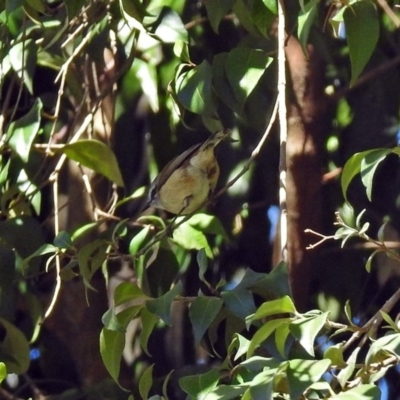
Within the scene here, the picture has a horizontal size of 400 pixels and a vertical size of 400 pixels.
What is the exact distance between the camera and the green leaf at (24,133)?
6.64ft

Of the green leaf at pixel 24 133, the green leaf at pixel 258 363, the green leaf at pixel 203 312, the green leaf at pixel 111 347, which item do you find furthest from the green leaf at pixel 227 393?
the green leaf at pixel 24 133

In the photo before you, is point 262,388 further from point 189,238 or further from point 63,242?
point 189,238

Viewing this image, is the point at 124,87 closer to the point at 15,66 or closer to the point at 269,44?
the point at 15,66

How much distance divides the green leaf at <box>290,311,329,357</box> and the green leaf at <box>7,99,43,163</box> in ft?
2.96

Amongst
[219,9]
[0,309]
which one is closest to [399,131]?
[219,9]

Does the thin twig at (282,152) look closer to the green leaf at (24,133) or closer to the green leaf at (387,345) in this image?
the green leaf at (387,345)

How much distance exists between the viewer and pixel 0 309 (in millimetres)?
2182

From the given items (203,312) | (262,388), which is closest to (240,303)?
(203,312)

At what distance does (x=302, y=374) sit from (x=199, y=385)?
0.61 feet

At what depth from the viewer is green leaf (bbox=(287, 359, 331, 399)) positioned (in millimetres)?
1169

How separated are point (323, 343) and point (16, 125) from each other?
743 mm

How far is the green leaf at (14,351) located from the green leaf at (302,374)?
1.08 meters

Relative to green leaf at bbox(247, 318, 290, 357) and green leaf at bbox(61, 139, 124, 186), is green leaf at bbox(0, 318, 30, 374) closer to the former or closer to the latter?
green leaf at bbox(61, 139, 124, 186)

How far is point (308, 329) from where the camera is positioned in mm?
1256
